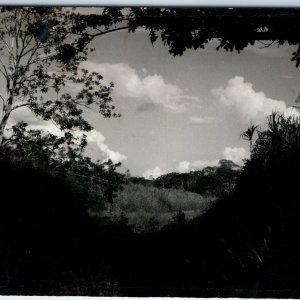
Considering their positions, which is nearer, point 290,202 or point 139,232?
point 290,202

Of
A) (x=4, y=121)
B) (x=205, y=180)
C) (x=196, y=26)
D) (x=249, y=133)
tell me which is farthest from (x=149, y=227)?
(x=196, y=26)

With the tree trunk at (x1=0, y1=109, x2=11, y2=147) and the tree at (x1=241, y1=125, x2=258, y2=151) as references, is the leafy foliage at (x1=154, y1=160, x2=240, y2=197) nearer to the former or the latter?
the tree at (x1=241, y1=125, x2=258, y2=151)

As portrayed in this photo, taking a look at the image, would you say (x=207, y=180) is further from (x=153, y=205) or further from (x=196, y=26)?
(x=196, y=26)

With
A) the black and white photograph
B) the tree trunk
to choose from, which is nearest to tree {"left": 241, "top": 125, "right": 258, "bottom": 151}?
the black and white photograph

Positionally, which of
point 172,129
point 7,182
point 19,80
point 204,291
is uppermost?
point 19,80

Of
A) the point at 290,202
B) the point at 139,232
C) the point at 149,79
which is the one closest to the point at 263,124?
the point at 290,202

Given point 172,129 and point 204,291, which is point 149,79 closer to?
point 172,129

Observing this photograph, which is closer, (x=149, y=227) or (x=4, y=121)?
(x=4, y=121)
